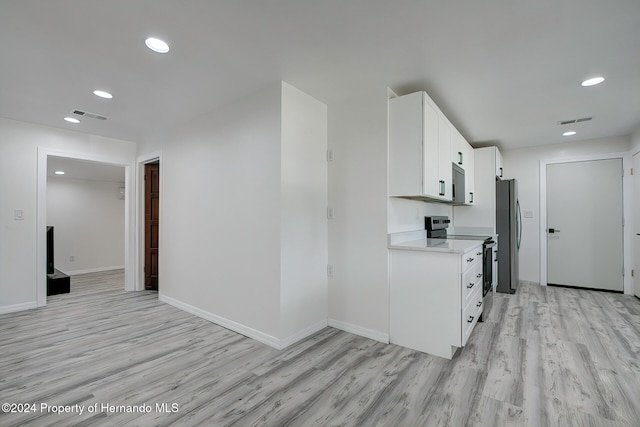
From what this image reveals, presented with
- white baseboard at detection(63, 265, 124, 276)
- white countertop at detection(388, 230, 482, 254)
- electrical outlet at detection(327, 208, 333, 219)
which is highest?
electrical outlet at detection(327, 208, 333, 219)

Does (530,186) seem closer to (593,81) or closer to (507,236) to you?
(507,236)

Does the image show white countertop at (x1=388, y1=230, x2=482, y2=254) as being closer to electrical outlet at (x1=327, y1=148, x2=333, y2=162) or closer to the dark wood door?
electrical outlet at (x1=327, y1=148, x2=333, y2=162)

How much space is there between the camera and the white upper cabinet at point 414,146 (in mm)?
2555

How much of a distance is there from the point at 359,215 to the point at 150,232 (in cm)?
372

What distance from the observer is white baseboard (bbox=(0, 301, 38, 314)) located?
3.56 m

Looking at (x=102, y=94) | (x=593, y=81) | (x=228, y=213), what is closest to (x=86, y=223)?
(x=102, y=94)

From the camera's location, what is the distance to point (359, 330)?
9.34 ft

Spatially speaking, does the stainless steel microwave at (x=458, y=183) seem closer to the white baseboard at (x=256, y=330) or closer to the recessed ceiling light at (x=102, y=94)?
the white baseboard at (x=256, y=330)

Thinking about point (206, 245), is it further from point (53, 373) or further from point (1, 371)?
point (1, 371)

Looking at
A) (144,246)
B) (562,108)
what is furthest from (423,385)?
(144,246)

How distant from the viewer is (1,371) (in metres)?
2.21

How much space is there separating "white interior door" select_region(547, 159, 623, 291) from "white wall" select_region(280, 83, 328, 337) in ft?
14.1

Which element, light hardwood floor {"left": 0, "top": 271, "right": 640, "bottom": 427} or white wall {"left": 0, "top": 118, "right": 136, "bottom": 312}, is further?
white wall {"left": 0, "top": 118, "right": 136, "bottom": 312}

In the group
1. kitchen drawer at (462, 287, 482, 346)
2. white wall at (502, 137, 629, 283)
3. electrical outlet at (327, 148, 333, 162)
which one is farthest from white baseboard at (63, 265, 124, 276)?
white wall at (502, 137, 629, 283)
